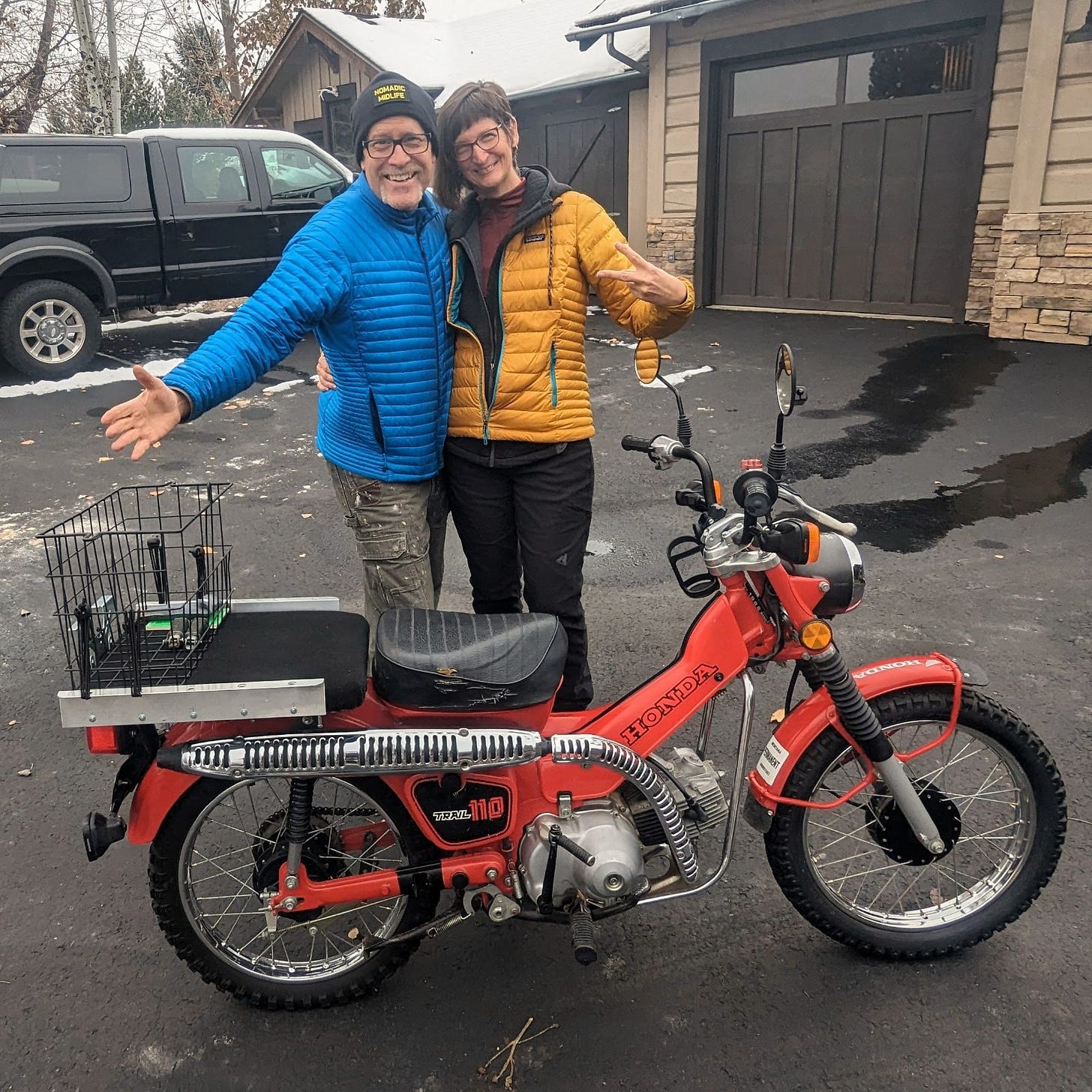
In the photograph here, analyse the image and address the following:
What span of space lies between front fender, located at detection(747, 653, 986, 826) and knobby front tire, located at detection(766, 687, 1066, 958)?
3 centimetres

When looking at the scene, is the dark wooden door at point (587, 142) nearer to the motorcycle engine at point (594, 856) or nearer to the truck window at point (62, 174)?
the truck window at point (62, 174)

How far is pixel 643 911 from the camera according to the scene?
2.75 metres

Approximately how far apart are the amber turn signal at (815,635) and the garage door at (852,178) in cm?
975

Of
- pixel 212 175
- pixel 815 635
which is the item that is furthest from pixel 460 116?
pixel 212 175

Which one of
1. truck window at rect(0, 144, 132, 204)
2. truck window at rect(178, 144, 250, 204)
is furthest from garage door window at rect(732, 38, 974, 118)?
truck window at rect(0, 144, 132, 204)

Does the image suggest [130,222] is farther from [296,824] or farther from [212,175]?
[296,824]

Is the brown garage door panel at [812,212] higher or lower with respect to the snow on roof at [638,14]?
lower

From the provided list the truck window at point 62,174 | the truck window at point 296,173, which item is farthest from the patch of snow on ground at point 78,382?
the truck window at point 296,173

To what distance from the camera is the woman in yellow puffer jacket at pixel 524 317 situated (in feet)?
9.00

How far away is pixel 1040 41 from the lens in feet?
30.5

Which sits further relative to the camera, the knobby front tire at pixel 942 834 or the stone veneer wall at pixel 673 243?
the stone veneer wall at pixel 673 243

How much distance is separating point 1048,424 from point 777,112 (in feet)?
21.0

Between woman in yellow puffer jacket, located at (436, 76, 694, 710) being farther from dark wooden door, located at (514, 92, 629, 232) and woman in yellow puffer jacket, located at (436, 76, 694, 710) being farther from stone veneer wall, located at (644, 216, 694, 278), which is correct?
dark wooden door, located at (514, 92, 629, 232)

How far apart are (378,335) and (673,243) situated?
11.4m
